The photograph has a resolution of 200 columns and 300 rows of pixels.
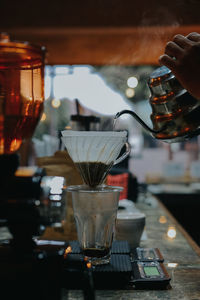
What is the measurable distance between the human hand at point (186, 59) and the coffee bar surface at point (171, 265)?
461mm

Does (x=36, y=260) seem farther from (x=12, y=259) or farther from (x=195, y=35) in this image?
(x=195, y=35)

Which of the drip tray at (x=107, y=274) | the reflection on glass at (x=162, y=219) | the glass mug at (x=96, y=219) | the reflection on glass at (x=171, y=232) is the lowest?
the reflection on glass at (x=162, y=219)

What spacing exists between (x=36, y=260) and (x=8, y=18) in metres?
4.22

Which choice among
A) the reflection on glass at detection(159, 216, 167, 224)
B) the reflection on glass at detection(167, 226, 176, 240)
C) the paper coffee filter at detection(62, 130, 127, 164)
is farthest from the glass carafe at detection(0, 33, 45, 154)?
the reflection on glass at detection(159, 216, 167, 224)

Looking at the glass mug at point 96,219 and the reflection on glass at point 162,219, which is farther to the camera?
the reflection on glass at point 162,219

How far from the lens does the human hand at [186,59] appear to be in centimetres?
100

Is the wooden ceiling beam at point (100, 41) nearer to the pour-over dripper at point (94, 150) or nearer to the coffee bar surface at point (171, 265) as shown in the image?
the coffee bar surface at point (171, 265)

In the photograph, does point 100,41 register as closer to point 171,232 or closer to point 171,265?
point 171,232

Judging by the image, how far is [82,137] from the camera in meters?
0.91

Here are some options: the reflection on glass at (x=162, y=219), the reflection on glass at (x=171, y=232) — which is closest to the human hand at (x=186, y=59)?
the reflection on glass at (x=171, y=232)

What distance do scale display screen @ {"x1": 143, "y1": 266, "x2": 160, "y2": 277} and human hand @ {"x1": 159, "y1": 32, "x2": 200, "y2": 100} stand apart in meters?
0.46

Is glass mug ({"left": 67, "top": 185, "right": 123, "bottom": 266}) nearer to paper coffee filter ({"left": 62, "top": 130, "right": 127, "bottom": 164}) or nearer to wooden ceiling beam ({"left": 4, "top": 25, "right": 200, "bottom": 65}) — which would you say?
paper coffee filter ({"left": 62, "top": 130, "right": 127, "bottom": 164})

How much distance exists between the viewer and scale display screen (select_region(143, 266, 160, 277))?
895mm

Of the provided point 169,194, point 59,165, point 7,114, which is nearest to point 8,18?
point 169,194
